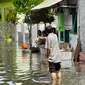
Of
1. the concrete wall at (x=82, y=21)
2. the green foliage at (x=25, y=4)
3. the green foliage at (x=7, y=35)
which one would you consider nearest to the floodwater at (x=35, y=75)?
the concrete wall at (x=82, y=21)

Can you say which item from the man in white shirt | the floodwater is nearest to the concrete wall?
the floodwater

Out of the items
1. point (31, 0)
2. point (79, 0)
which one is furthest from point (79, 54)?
point (31, 0)

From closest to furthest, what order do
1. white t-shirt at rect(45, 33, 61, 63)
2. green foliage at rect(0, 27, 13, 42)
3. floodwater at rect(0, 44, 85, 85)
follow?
1. white t-shirt at rect(45, 33, 61, 63)
2. floodwater at rect(0, 44, 85, 85)
3. green foliage at rect(0, 27, 13, 42)

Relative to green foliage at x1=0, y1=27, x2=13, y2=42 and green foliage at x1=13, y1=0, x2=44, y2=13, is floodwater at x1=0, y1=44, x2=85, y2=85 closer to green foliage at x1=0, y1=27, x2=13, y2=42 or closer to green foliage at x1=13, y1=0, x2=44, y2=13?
green foliage at x1=13, y1=0, x2=44, y2=13

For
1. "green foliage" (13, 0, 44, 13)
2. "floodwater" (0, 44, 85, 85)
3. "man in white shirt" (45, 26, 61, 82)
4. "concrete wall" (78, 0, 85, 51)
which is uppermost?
"green foliage" (13, 0, 44, 13)

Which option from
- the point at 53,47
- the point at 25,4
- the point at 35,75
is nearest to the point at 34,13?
the point at 25,4

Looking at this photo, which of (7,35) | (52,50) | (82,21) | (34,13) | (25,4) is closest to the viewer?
(52,50)

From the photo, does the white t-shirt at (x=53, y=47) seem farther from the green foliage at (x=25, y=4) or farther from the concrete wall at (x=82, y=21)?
the green foliage at (x=25, y=4)

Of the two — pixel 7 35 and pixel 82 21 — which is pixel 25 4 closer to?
pixel 82 21

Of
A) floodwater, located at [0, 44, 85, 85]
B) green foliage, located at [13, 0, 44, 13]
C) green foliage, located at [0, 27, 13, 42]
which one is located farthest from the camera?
green foliage, located at [0, 27, 13, 42]

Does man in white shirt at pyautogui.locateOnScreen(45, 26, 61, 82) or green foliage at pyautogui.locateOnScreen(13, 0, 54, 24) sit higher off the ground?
green foliage at pyautogui.locateOnScreen(13, 0, 54, 24)

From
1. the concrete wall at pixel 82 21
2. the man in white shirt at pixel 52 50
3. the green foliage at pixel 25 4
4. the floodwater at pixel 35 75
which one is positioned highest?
the green foliage at pixel 25 4

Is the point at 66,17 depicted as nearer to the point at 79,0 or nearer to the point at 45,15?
the point at 45,15

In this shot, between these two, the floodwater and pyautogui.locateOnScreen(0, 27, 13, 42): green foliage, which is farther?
pyautogui.locateOnScreen(0, 27, 13, 42): green foliage
